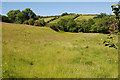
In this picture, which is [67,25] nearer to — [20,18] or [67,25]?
[67,25]

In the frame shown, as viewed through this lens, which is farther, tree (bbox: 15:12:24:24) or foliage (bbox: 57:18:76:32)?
tree (bbox: 15:12:24:24)

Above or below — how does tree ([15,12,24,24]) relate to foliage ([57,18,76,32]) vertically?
above

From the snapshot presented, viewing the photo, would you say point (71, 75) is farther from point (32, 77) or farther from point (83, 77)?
point (32, 77)

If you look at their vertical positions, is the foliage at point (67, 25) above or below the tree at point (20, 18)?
below

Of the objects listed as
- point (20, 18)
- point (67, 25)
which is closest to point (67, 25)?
point (67, 25)

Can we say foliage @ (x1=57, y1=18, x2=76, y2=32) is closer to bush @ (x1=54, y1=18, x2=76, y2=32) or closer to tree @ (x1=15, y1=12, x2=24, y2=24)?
bush @ (x1=54, y1=18, x2=76, y2=32)

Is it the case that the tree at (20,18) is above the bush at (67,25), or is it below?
above

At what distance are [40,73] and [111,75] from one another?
3.46 meters

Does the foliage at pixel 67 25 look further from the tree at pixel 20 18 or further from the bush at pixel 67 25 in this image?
the tree at pixel 20 18

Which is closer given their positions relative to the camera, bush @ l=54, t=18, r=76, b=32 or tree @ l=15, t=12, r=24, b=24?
bush @ l=54, t=18, r=76, b=32

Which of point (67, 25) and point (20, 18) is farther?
point (20, 18)

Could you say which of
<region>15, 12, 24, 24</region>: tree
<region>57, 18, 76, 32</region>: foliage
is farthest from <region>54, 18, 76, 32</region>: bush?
<region>15, 12, 24, 24</region>: tree

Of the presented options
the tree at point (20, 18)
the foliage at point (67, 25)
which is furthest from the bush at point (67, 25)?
the tree at point (20, 18)

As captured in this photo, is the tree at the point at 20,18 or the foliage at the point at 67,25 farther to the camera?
the tree at the point at 20,18
